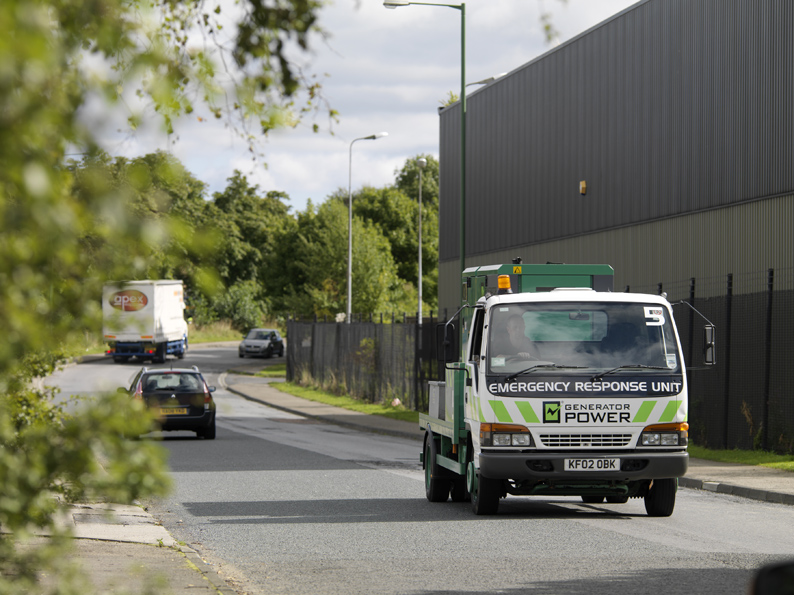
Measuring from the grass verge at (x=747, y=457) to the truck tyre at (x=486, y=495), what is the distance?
6.25 metres

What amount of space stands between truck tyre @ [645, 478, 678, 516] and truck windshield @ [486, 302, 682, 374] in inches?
47.9

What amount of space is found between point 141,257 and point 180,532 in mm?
8346

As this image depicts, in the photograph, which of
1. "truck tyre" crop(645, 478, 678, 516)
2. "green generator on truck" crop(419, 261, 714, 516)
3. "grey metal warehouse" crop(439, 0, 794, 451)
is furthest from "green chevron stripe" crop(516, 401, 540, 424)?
"grey metal warehouse" crop(439, 0, 794, 451)

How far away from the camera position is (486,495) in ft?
38.8

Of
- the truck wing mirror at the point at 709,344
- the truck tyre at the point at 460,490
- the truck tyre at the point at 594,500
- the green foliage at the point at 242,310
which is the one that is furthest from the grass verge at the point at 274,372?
the truck wing mirror at the point at 709,344

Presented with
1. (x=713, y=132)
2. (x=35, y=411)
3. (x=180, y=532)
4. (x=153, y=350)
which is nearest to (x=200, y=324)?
(x=153, y=350)

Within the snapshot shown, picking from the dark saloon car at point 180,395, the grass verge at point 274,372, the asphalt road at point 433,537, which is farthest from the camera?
the grass verge at point 274,372

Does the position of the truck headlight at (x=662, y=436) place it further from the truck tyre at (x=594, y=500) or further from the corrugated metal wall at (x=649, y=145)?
the corrugated metal wall at (x=649, y=145)

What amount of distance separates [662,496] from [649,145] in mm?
17855

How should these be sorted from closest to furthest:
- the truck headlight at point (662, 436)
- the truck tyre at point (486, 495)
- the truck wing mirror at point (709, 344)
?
the truck headlight at point (662, 436), the truck wing mirror at point (709, 344), the truck tyre at point (486, 495)

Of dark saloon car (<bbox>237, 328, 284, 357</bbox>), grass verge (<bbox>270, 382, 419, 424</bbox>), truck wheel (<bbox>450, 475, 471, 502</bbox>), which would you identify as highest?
dark saloon car (<bbox>237, 328, 284, 357</bbox>)

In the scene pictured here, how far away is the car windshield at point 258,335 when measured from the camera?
Answer: 65312 millimetres

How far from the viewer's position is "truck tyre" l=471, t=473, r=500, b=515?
1170 cm

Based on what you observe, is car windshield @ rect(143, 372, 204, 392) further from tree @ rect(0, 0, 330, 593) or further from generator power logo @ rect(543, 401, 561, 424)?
tree @ rect(0, 0, 330, 593)
